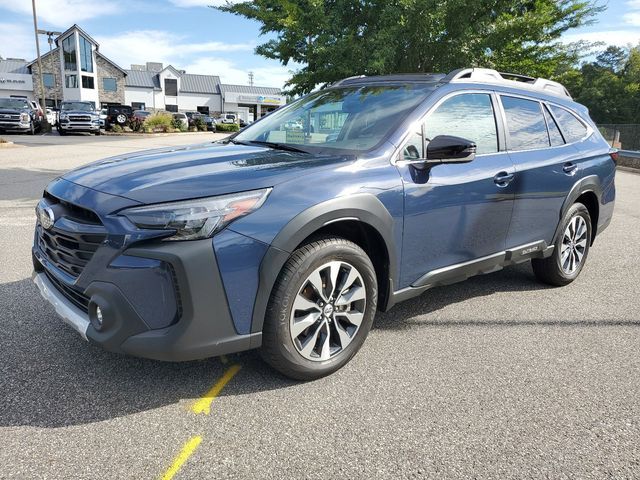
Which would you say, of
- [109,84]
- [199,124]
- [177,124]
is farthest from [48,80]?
[177,124]

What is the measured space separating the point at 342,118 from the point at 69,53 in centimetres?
6330

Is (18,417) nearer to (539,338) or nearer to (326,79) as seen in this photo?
(539,338)

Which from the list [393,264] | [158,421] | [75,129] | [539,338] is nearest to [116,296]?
[158,421]

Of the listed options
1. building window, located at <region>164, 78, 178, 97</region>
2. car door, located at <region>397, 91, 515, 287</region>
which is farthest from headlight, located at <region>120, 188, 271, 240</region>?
building window, located at <region>164, 78, 178, 97</region>

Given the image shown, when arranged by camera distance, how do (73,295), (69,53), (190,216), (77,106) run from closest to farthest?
(190,216)
(73,295)
(77,106)
(69,53)

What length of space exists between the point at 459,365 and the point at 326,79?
6553 mm

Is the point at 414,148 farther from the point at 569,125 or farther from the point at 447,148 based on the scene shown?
the point at 569,125

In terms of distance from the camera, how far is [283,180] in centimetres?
269

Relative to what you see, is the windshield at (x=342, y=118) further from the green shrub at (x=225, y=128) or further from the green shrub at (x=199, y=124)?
the green shrub at (x=225, y=128)

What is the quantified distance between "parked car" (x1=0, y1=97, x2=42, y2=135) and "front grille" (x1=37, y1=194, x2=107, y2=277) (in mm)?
26043

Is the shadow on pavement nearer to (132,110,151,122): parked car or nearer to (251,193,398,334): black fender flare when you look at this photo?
(251,193,398,334): black fender flare

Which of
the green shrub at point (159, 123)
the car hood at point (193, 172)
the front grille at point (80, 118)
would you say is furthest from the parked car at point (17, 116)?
the car hood at point (193, 172)

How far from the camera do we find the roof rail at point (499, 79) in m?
3.80

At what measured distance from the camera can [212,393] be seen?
279cm
